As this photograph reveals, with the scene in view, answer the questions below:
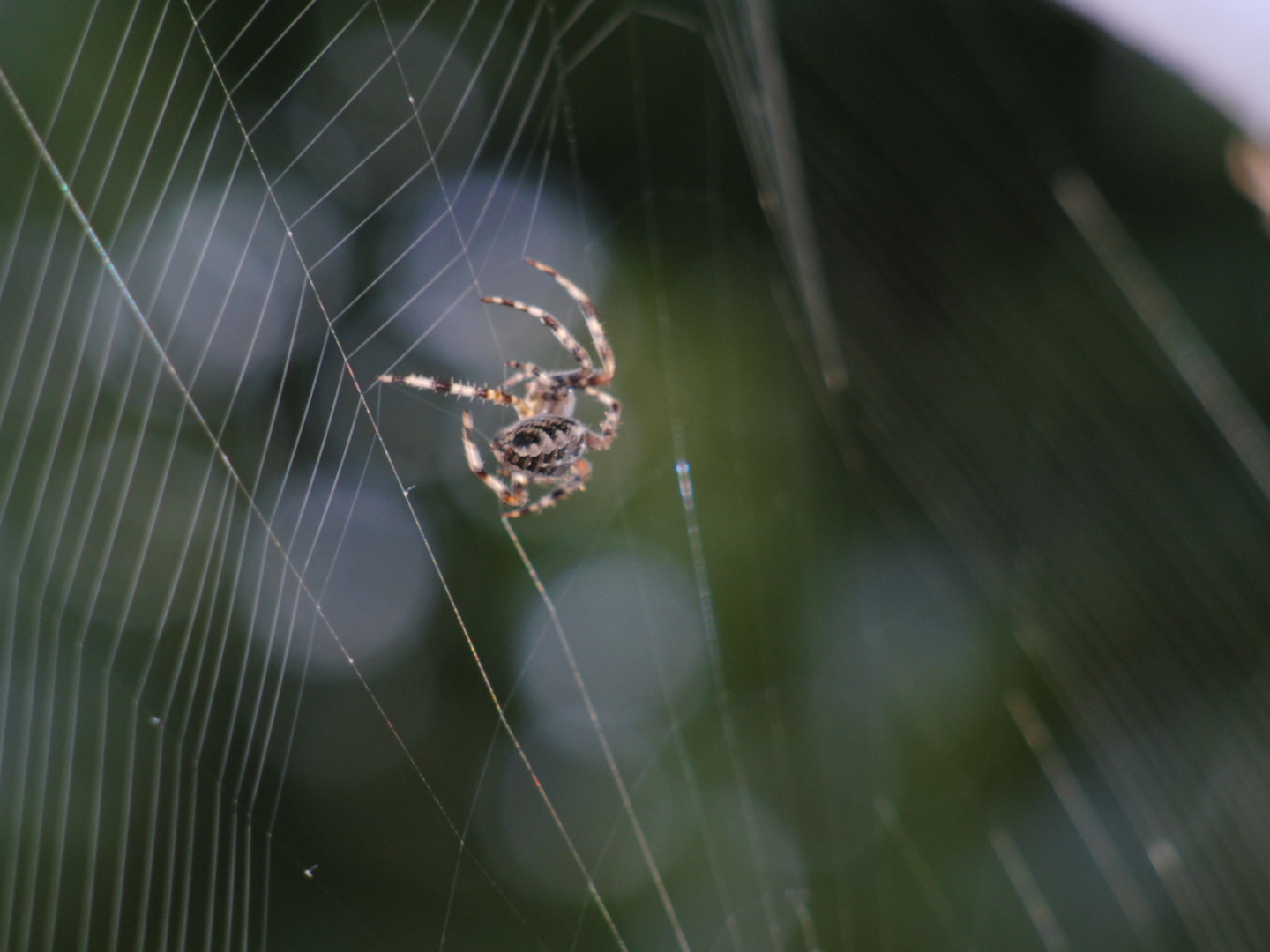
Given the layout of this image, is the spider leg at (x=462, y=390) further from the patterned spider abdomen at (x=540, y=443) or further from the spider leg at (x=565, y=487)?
the spider leg at (x=565, y=487)

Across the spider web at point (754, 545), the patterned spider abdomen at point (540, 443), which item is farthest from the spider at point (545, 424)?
the spider web at point (754, 545)

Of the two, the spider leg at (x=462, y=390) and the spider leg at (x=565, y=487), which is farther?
the spider leg at (x=565, y=487)

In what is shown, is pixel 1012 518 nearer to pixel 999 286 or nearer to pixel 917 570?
pixel 917 570

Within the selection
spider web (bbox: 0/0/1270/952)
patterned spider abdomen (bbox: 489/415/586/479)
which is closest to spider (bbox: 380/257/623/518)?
patterned spider abdomen (bbox: 489/415/586/479)

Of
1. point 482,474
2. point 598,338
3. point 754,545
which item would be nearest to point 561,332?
point 598,338

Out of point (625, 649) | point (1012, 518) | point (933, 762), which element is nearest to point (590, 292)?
point (625, 649)

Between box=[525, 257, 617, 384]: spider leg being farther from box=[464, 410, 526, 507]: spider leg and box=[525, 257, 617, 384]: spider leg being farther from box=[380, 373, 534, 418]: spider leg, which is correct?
box=[464, 410, 526, 507]: spider leg

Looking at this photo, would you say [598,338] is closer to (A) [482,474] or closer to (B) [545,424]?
(B) [545,424]
